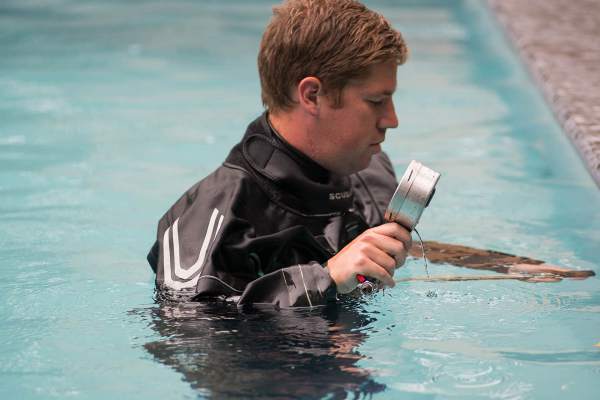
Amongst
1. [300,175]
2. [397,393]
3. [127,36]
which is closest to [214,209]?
[300,175]

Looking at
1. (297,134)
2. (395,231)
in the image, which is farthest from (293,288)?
(297,134)

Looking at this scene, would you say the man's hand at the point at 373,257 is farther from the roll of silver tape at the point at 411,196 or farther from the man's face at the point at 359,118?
the man's face at the point at 359,118

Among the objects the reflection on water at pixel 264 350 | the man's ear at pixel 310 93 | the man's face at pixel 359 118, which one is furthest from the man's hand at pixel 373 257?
the man's ear at pixel 310 93

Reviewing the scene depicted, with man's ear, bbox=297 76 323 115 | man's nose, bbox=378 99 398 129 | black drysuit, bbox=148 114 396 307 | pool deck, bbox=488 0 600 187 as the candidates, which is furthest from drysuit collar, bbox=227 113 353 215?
pool deck, bbox=488 0 600 187

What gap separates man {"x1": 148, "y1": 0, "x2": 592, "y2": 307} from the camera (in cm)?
317

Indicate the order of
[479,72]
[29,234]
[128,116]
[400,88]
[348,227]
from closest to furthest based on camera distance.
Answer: [348,227] < [29,234] < [128,116] < [400,88] < [479,72]

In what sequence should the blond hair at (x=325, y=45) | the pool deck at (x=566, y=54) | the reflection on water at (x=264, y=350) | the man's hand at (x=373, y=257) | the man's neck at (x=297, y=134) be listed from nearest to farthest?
the reflection on water at (x=264, y=350)
the man's hand at (x=373, y=257)
the blond hair at (x=325, y=45)
the man's neck at (x=297, y=134)
the pool deck at (x=566, y=54)

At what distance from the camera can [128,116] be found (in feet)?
22.9

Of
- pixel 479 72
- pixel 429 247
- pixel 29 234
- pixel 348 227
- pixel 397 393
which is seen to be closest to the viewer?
pixel 397 393

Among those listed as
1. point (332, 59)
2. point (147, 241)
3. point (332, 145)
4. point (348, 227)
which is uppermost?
point (332, 59)

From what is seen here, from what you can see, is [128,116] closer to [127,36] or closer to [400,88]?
[400,88]

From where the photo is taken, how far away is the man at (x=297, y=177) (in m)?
3.17

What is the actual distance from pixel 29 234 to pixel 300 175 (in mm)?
1847

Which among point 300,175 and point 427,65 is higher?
point 300,175
